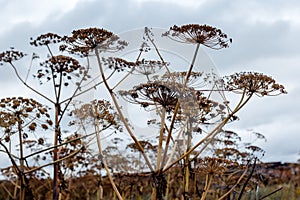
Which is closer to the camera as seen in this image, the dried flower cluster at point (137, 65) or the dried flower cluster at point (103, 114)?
the dried flower cluster at point (137, 65)

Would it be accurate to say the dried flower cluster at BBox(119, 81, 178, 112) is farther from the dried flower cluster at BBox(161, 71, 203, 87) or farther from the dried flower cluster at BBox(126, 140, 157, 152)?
the dried flower cluster at BBox(126, 140, 157, 152)

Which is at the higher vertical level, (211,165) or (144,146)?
(144,146)

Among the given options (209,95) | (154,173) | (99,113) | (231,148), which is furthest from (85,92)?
(231,148)

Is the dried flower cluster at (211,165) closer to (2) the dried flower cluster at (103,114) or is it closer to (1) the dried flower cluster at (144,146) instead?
(2) the dried flower cluster at (103,114)

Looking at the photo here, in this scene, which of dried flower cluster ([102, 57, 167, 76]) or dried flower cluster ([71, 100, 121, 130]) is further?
dried flower cluster ([71, 100, 121, 130])

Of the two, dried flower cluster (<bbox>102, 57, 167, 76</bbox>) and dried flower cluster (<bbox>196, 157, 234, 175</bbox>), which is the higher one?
dried flower cluster (<bbox>102, 57, 167, 76</bbox>)

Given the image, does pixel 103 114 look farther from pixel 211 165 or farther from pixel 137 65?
pixel 211 165

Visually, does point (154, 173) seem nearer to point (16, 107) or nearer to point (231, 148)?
point (16, 107)

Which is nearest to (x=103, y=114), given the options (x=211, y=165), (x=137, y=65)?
(x=137, y=65)

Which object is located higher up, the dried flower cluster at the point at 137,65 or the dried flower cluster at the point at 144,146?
the dried flower cluster at the point at 137,65

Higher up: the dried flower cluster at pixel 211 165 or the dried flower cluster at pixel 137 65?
the dried flower cluster at pixel 137 65

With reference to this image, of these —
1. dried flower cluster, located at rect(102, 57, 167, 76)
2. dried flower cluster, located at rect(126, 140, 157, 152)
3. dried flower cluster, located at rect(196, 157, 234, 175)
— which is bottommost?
dried flower cluster, located at rect(196, 157, 234, 175)

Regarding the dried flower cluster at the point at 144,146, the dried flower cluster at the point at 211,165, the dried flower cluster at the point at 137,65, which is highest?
the dried flower cluster at the point at 137,65

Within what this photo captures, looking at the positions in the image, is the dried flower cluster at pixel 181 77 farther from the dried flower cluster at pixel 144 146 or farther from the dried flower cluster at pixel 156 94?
the dried flower cluster at pixel 144 146
